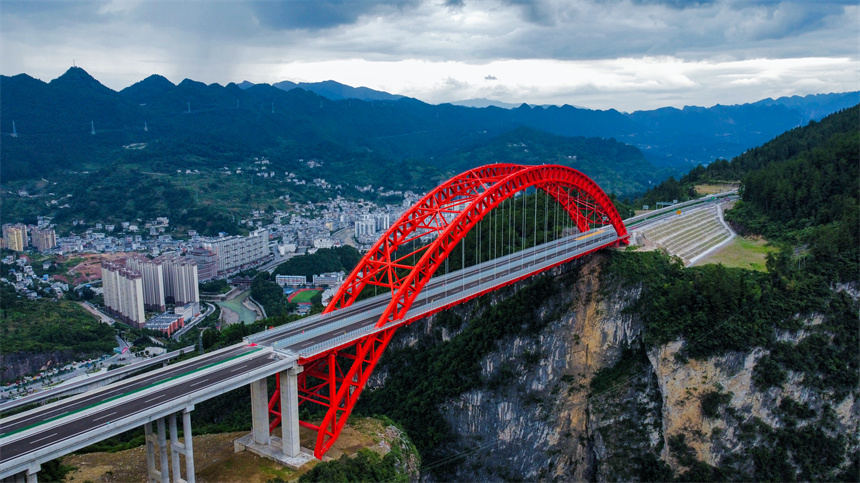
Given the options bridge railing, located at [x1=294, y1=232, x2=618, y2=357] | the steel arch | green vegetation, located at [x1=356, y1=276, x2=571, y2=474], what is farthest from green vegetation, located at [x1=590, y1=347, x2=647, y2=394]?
the steel arch

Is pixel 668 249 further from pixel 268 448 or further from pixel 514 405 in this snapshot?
pixel 268 448

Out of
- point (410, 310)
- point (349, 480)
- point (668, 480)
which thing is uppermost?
point (410, 310)

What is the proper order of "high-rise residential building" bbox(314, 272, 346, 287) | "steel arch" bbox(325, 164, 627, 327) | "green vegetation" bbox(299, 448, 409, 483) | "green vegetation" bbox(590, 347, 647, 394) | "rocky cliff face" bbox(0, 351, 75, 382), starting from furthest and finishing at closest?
"high-rise residential building" bbox(314, 272, 346, 287), "rocky cliff face" bbox(0, 351, 75, 382), "green vegetation" bbox(590, 347, 647, 394), "steel arch" bbox(325, 164, 627, 327), "green vegetation" bbox(299, 448, 409, 483)

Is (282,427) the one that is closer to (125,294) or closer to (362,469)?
(362,469)

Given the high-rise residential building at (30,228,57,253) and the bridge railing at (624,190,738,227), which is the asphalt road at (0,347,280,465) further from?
the high-rise residential building at (30,228,57,253)

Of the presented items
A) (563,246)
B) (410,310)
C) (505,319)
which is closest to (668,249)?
(563,246)

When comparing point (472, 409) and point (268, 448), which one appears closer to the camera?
point (268, 448)

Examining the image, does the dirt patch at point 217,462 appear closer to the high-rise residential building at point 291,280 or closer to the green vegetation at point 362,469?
the green vegetation at point 362,469
